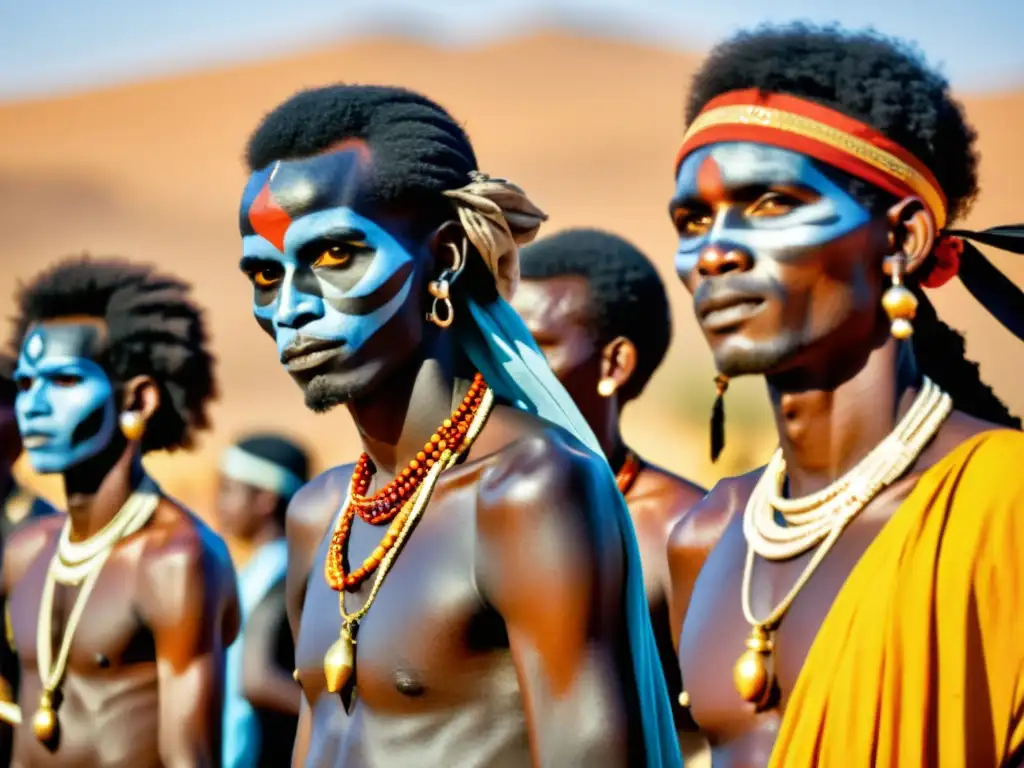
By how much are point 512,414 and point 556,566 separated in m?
0.56

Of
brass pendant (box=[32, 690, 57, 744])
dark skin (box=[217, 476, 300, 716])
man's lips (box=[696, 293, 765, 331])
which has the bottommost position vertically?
dark skin (box=[217, 476, 300, 716])

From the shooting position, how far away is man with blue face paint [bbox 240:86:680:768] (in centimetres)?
342

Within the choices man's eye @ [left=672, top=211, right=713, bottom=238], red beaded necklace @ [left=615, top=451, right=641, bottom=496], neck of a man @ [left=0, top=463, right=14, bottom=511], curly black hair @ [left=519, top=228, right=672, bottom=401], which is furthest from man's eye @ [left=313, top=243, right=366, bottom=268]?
neck of a man @ [left=0, top=463, right=14, bottom=511]

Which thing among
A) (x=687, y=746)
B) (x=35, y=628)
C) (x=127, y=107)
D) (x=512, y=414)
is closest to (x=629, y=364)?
(x=687, y=746)

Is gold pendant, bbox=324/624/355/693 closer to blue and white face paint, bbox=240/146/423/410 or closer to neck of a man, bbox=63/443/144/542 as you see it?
blue and white face paint, bbox=240/146/423/410

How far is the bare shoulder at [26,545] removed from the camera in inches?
261

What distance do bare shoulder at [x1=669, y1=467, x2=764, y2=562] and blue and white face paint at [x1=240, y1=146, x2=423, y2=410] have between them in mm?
954

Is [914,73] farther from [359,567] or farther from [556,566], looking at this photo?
[359,567]

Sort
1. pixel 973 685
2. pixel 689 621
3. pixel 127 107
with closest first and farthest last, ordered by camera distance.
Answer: pixel 973 685
pixel 689 621
pixel 127 107

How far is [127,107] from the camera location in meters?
61.0

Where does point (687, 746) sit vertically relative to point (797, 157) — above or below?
below

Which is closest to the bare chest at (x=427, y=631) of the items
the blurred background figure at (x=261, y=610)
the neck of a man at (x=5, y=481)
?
the blurred background figure at (x=261, y=610)

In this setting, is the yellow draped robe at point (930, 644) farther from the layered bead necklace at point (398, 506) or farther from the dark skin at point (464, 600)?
the layered bead necklace at point (398, 506)

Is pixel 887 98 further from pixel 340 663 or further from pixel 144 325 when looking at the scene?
pixel 144 325
